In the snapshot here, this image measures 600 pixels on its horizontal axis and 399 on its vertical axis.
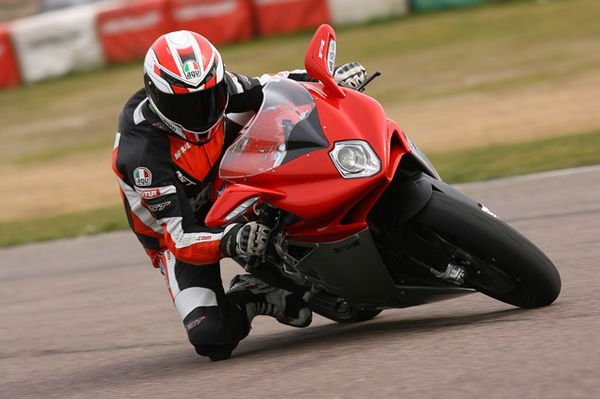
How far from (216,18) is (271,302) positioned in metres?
17.3

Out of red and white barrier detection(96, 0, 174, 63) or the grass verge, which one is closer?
the grass verge

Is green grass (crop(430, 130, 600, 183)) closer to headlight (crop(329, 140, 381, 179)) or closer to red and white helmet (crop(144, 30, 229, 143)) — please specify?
red and white helmet (crop(144, 30, 229, 143))

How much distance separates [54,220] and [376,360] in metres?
7.43

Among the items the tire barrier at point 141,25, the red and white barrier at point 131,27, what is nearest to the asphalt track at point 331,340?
the tire barrier at point 141,25

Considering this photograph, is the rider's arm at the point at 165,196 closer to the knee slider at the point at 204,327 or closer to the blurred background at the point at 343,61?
the knee slider at the point at 204,327

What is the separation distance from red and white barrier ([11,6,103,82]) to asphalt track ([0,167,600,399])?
1413cm

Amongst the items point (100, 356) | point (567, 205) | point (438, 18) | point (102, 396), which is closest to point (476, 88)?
point (438, 18)

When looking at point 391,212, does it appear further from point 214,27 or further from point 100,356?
point 214,27

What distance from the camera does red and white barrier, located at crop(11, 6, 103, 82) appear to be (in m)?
22.3

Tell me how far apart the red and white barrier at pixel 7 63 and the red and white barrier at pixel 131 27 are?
1.87 m

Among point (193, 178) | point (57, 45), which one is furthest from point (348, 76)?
point (57, 45)

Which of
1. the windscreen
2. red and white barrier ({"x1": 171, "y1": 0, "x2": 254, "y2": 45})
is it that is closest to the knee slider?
the windscreen

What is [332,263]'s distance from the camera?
466 cm

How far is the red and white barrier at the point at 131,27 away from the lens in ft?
72.3
